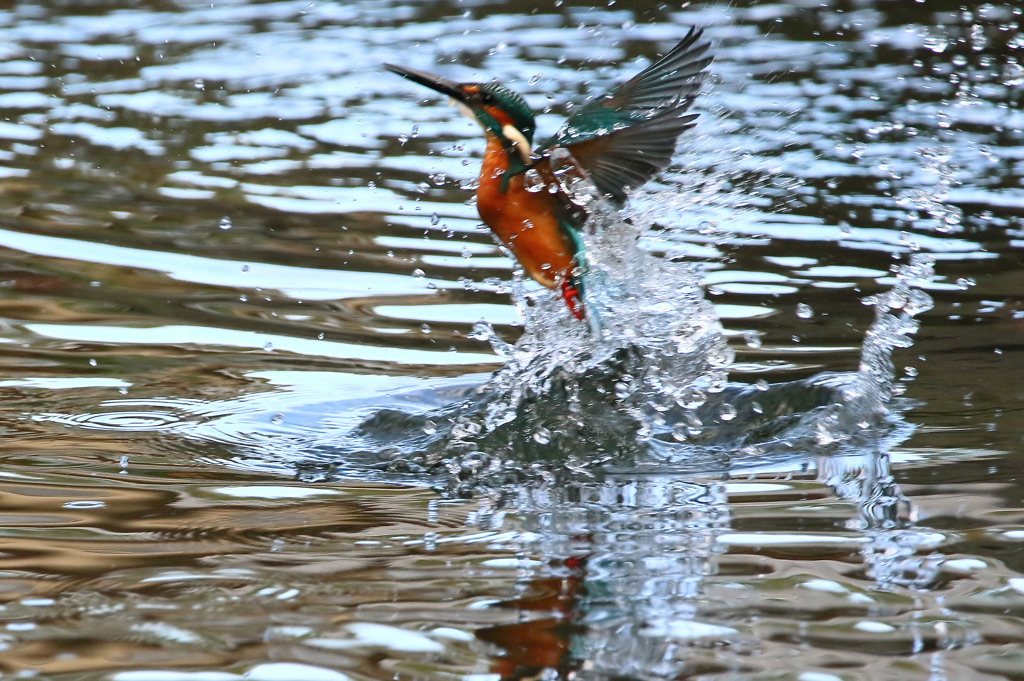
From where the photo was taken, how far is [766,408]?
4.29 meters

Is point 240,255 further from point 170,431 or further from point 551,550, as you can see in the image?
point 551,550

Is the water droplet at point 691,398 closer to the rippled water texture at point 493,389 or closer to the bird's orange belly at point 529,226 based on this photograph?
the rippled water texture at point 493,389

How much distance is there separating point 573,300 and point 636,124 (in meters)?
0.77

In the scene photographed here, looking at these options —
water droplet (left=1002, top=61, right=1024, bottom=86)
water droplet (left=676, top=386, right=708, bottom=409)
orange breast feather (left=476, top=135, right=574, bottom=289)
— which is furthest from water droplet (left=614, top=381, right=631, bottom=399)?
water droplet (left=1002, top=61, right=1024, bottom=86)

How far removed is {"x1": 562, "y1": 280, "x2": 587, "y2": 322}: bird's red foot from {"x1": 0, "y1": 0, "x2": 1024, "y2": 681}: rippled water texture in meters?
0.10

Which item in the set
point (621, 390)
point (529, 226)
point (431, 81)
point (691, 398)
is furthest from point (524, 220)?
point (691, 398)

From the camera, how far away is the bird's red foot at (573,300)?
458cm

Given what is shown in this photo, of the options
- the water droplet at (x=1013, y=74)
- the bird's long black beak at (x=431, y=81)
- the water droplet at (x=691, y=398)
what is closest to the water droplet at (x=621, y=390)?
the water droplet at (x=691, y=398)

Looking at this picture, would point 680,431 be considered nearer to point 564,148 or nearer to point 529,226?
point 529,226

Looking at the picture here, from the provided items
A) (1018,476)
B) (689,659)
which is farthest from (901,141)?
(689,659)

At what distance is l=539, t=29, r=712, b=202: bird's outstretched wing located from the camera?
13.4 feet

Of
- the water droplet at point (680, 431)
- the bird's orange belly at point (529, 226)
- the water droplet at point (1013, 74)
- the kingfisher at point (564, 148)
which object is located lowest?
the water droplet at point (680, 431)

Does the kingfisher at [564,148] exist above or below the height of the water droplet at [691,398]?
above

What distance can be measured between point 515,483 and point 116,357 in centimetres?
178
